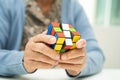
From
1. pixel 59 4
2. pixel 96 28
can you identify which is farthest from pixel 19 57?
pixel 96 28

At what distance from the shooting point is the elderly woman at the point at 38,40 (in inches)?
22.9

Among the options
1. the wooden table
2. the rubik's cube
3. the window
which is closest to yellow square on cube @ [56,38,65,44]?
the rubik's cube

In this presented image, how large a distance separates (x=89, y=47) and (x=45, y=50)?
36 centimetres

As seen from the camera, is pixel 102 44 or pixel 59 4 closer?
pixel 59 4

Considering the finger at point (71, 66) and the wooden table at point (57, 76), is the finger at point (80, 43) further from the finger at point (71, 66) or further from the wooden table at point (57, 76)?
the wooden table at point (57, 76)

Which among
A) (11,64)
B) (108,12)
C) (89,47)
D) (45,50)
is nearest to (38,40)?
(45,50)

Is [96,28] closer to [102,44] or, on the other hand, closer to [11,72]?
[102,44]

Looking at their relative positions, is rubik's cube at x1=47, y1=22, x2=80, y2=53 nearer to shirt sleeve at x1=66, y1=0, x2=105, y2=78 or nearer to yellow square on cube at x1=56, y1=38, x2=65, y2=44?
yellow square on cube at x1=56, y1=38, x2=65, y2=44

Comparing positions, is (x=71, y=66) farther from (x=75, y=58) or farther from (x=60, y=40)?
(x=60, y=40)

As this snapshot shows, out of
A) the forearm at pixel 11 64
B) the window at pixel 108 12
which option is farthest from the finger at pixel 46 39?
the window at pixel 108 12

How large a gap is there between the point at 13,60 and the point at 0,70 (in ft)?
0.20

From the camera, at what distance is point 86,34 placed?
944mm

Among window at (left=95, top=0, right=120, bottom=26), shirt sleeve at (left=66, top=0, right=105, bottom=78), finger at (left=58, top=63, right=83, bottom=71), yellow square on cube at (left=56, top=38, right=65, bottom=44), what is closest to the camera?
yellow square on cube at (left=56, top=38, right=65, bottom=44)

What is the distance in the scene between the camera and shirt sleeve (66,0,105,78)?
0.78m
